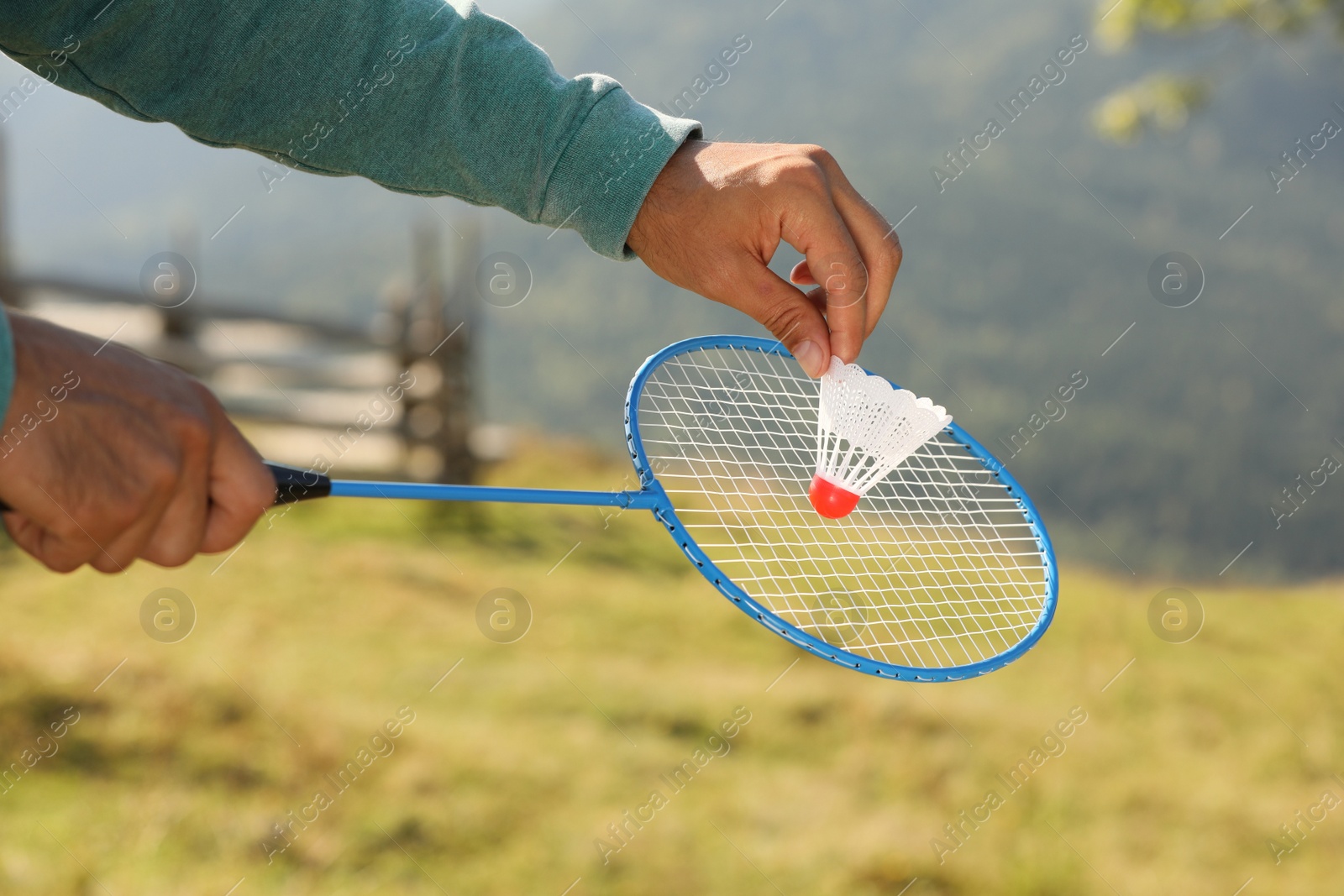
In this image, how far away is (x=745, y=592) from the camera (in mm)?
1787

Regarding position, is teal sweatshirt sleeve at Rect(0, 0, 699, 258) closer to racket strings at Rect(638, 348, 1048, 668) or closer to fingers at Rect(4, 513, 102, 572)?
racket strings at Rect(638, 348, 1048, 668)

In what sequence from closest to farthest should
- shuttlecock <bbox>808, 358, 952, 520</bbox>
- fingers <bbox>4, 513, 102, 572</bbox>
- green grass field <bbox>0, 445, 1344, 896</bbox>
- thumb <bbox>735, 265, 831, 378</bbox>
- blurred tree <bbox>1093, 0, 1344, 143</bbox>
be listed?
fingers <bbox>4, 513, 102, 572</bbox> → thumb <bbox>735, 265, 831, 378</bbox> → shuttlecock <bbox>808, 358, 952, 520</bbox> → green grass field <bbox>0, 445, 1344, 896</bbox> → blurred tree <bbox>1093, 0, 1344, 143</bbox>

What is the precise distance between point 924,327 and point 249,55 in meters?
67.9

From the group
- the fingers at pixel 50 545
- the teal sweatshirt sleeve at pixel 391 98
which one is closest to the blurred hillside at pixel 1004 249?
the teal sweatshirt sleeve at pixel 391 98

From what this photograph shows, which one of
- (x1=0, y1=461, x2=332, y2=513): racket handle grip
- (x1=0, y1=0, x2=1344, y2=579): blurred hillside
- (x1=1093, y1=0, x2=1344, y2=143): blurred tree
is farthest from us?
(x1=0, y1=0, x2=1344, y2=579): blurred hillside

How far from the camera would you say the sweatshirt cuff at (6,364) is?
3.20 feet

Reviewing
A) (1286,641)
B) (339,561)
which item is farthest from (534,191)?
(1286,641)

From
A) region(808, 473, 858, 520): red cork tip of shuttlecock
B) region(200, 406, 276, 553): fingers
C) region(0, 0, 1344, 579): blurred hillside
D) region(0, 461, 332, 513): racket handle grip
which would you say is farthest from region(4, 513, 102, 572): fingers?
region(0, 0, 1344, 579): blurred hillside

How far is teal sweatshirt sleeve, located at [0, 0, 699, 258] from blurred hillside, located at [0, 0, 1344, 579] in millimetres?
8426

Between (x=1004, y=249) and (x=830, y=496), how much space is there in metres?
72.8

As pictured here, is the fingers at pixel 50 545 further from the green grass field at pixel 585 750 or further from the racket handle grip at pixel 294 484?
the green grass field at pixel 585 750

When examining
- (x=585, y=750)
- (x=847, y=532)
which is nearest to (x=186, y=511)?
(x=585, y=750)

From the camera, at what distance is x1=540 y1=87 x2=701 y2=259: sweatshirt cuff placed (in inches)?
68.1

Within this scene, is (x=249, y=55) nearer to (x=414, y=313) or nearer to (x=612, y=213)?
(x=612, y=213)
